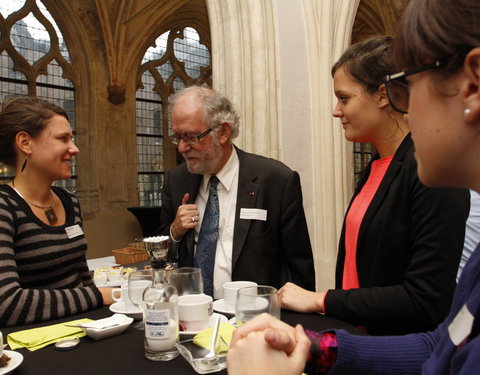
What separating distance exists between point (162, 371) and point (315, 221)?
10.8 ft

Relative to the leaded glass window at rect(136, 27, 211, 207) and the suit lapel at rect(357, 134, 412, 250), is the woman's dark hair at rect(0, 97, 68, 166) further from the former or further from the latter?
the leaded glass window at rect(136, 27, 211, 207)

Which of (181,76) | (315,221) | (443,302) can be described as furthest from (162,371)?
(181,76)

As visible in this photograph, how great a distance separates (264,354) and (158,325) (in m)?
0.48

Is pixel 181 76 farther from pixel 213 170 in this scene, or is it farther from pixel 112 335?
pixel 112 335

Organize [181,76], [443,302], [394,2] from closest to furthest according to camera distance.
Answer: [443,302] < [394,2] < [181,76]

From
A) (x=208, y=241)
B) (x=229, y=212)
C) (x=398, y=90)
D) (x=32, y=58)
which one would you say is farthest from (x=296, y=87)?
(x=32, y=58)

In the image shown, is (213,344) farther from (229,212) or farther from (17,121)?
(17,121)

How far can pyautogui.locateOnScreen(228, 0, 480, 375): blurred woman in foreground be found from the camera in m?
0.70

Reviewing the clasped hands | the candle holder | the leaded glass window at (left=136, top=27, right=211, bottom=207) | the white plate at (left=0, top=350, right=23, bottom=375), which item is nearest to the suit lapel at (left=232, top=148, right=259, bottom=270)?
the candle holder

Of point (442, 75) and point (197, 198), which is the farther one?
point (197, 198)

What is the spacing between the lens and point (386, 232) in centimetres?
162

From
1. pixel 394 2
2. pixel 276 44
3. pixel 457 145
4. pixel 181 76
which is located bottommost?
pixel 457 145

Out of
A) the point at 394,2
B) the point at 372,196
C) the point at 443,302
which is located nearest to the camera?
the point at 443,302

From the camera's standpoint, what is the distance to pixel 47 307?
1.73 meters
